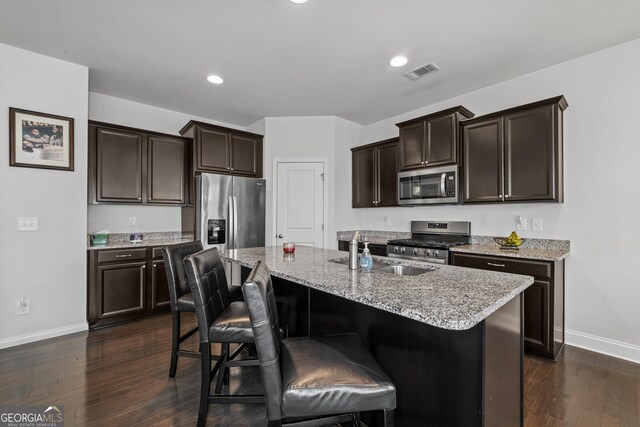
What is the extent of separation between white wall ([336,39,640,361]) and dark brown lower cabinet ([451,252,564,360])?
12.8 inches

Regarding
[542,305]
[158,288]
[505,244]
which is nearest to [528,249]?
[505,244]

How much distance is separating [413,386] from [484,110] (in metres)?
3.41

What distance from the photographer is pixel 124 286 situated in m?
3.37

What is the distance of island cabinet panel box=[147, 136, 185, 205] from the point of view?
3.81 m

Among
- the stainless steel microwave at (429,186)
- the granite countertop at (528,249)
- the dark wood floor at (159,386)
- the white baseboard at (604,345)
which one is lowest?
the dark wood floor at (159,386)

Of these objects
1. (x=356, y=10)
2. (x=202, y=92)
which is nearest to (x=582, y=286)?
(x=356, y=10)

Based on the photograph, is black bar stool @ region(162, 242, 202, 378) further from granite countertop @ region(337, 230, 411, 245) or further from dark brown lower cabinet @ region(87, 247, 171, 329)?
granite countertop @ region(337, 230, 411, 245)

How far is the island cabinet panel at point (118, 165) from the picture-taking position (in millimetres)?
3451

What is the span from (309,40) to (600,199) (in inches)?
121

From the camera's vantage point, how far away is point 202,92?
3.73m

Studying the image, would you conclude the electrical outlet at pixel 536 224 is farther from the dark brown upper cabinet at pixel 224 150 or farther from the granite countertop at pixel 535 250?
the dark brown upper cabinet at pixel 224 150

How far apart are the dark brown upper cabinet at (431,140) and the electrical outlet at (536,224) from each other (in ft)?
3.37

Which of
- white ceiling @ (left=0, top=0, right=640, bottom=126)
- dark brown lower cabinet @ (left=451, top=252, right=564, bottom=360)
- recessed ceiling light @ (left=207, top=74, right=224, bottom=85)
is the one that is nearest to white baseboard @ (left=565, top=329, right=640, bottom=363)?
dark brown lower cabinet @ (left=451, top=252, right=564, bottom=360)

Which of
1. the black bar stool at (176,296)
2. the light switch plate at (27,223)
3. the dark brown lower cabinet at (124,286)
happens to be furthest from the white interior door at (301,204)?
the light switch plate at (27,223)
